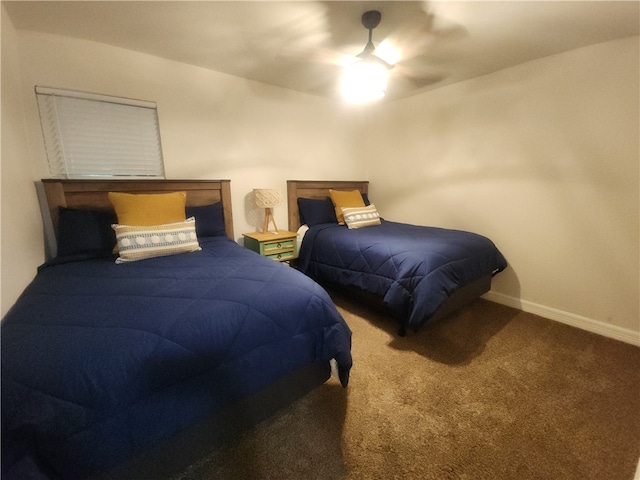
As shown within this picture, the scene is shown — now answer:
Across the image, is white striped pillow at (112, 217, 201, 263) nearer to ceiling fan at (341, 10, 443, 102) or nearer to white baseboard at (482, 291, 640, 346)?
ceiling fan at (341, 10, 443, 102)

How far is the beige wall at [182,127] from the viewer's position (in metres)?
1.53

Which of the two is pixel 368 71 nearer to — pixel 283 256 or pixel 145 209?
pixel 283 256

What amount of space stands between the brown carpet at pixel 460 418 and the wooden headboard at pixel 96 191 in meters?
1.91

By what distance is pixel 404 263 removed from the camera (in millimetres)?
1895

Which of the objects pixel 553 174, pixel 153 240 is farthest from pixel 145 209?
pixel 553 174

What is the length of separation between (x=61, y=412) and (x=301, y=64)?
8.90 ft

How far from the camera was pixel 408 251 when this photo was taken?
1954mm

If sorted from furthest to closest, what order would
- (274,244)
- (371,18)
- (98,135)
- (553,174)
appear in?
(274,244)
(553,174)
(98,135)
(371,18)

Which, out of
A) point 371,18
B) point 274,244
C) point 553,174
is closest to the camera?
point 371,18

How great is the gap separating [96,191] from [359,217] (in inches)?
92.5

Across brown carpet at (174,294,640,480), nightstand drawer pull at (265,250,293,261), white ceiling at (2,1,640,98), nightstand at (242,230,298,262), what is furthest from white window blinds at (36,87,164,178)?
brown carpet at (174,294,640,480)

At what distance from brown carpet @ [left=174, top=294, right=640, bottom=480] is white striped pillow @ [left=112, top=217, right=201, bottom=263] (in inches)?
47.9

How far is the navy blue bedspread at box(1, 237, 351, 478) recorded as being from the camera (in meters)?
0.73

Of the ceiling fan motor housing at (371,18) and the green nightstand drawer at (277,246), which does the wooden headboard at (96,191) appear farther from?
the ceiling fan motor housing at (371,18)
